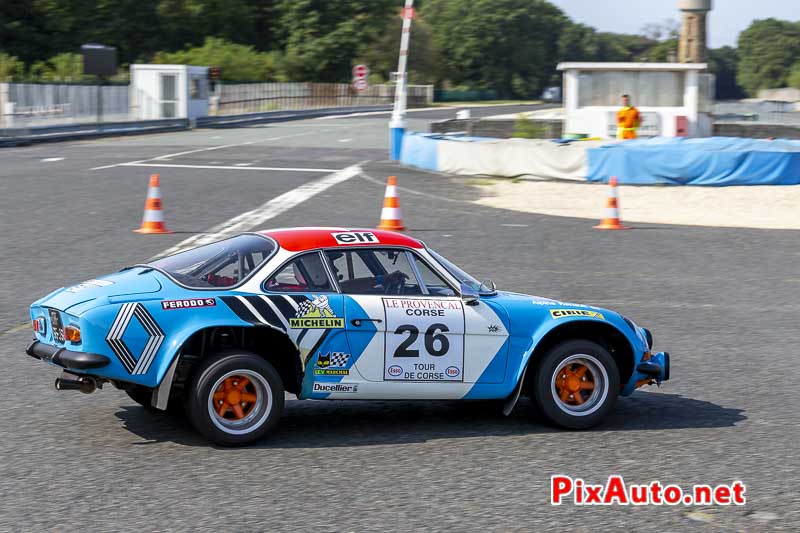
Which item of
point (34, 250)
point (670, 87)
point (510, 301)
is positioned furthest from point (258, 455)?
point (670, 87)

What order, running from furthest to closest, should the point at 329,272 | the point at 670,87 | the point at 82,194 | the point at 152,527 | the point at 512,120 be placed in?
Result: 1. the point at 512,120
2. the point at 670,87
3. the point at 82,194
4. the point at 329,272
5. the point at 152,527

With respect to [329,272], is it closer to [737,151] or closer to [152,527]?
[152,527]

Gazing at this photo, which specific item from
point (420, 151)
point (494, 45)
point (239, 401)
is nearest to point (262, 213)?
point (420, 151)

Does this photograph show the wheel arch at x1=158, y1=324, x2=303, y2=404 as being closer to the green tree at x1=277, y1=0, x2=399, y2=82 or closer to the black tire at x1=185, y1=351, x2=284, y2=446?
the black tire at x1=185, y1=351, x2=284, y2=446

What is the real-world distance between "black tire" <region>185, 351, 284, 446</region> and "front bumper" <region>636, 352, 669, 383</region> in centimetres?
235

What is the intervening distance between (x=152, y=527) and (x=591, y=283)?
8563mm

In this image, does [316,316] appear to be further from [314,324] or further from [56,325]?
[56,325]

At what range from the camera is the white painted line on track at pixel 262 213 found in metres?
15.4

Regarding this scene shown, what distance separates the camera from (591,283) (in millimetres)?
12812

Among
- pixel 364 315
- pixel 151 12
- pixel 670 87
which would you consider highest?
pixel 151 12

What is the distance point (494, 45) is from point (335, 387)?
144347 mm

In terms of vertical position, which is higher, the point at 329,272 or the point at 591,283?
the point at 329,272

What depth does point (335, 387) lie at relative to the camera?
6.46 meters

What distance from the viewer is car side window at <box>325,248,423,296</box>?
662 cm
